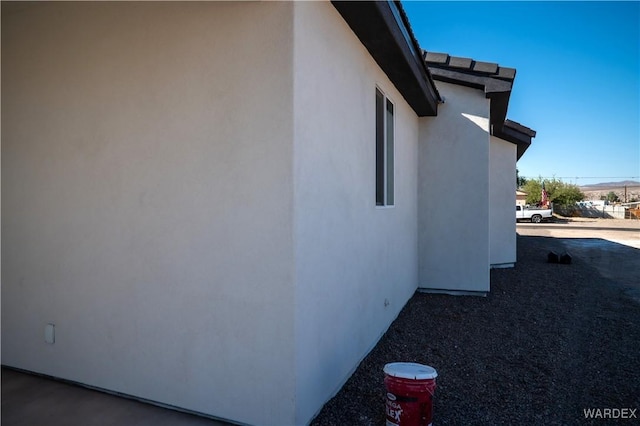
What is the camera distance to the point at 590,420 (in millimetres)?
2895

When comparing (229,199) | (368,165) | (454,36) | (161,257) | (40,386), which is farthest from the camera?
(454,36)

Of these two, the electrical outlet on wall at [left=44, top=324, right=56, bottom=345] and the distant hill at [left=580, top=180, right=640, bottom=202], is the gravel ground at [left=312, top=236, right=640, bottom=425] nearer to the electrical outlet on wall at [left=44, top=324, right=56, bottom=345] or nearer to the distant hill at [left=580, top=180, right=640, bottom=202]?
the electrical outlet on wall at [left=44, top=324, right=56, bottom=345]

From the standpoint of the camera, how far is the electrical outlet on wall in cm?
336

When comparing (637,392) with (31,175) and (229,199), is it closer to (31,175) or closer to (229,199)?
(229,199)

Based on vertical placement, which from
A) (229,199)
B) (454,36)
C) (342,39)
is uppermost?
(454,36)

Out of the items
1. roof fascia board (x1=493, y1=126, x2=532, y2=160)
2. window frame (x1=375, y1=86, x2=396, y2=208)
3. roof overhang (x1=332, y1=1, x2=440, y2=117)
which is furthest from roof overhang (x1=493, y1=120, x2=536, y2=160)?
window frame (x1=375, y1=86, x2=396, y2=208)

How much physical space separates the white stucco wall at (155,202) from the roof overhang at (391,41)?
2.97 feet

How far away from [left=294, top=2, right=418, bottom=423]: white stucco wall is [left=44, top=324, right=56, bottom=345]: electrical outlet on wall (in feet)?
7.59

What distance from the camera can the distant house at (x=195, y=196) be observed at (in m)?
2.55

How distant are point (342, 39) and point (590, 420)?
3553mm

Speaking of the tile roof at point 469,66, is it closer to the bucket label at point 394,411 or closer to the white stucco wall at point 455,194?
the white stucco wall at point 455,194

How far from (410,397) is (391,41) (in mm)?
3056

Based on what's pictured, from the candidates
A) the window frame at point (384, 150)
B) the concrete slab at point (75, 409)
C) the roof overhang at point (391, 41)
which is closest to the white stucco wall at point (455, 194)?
the roof overhang at point (391, 41)

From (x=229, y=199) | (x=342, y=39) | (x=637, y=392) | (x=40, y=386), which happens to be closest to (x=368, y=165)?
(x=342, y=39)
